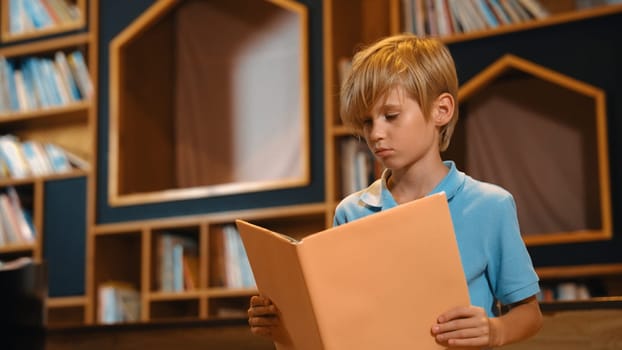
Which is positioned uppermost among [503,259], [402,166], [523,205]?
[402,166]

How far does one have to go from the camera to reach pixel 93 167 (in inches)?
158

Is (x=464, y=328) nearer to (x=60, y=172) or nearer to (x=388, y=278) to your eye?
(x=388, y=278)

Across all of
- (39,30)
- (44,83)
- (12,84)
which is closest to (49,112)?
(44,83)

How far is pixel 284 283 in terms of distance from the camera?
1.17m

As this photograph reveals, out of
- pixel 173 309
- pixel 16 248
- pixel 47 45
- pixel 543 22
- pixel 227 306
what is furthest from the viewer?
pixel 47 45

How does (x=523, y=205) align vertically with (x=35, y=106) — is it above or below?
below

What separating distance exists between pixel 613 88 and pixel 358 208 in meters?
2.07

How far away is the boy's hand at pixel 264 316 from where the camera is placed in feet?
4.08

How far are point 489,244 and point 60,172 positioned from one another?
10.8 ft

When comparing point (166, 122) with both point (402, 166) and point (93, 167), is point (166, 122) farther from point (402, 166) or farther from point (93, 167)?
point (402, 166)

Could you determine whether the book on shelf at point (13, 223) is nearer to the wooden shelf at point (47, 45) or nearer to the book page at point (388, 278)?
the wooden shelf at point (47, 45)

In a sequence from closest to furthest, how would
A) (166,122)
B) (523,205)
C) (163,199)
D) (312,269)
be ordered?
1. (312,269)
2. (523,205)
3. (163,199)
4. (166,122)

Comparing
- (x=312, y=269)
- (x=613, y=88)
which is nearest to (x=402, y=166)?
(x=312, y=269)

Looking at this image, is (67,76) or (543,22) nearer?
(543,22)
